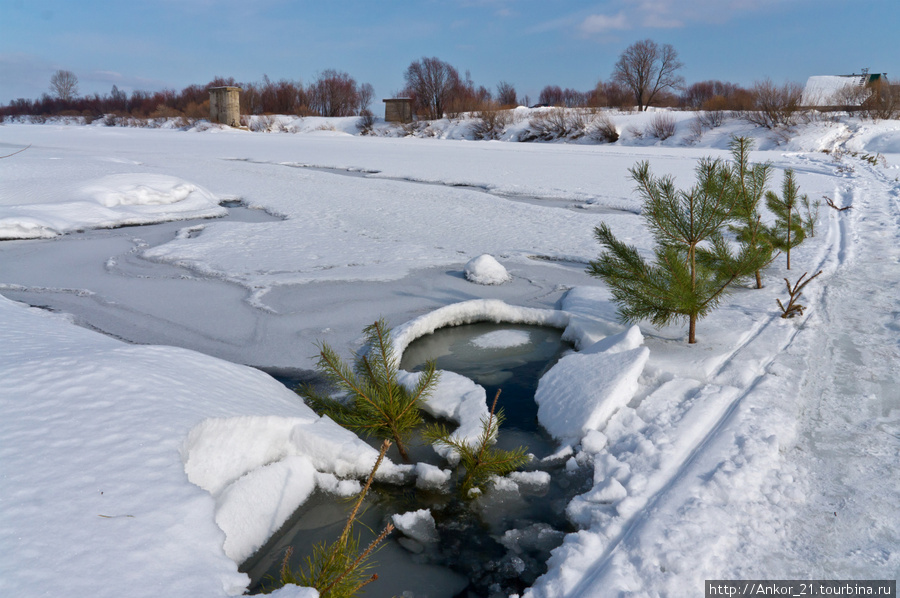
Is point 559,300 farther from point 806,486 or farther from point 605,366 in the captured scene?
point 806,486

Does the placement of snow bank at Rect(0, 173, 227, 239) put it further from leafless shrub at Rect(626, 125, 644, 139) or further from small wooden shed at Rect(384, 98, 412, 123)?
small wooden shed at Rect(384, 98, 412, 123)

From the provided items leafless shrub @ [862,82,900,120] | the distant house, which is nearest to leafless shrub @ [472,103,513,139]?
the distant house

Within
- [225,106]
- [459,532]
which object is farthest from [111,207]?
[225,106]

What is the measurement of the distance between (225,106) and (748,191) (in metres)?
38.9

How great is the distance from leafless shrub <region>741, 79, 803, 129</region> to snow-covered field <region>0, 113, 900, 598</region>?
891 inches

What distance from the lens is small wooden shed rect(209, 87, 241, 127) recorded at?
3650 centimetres

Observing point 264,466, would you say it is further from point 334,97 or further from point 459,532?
point 334,97

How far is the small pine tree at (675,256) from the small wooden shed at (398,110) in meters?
38.5

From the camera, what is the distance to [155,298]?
5.12 m

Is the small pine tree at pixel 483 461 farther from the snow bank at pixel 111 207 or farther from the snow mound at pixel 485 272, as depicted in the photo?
the snow bank at pixel 111 207

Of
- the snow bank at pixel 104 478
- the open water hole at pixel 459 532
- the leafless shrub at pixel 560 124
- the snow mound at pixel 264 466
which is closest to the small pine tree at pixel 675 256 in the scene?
the open water hole at pixel 459 532

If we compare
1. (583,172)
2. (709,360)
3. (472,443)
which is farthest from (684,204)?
(583,172)

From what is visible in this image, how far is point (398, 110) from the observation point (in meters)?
40.4

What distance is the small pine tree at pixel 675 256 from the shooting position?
11.7 feet
